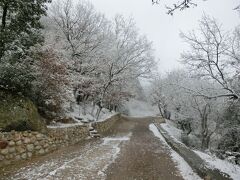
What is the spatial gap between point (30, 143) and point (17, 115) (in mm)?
1180

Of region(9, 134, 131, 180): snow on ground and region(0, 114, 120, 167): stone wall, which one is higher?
region(0, 114, 120, 167): stone wall

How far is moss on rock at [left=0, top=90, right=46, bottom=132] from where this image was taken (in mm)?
9352

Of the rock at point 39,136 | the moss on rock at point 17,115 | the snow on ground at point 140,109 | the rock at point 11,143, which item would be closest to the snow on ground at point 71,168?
the rock at point 11,143

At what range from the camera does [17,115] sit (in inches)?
390

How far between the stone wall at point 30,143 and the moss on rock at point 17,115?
0.83ft

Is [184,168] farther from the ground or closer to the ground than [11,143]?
closer to the ground

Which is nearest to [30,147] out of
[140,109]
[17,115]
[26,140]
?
[26,140]

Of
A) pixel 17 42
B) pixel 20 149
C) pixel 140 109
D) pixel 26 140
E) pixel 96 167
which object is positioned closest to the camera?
pixel 96 167

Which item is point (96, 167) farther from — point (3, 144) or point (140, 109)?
point (140, 109)

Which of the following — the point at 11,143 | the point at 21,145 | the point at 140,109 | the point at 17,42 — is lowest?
the point at 21,145

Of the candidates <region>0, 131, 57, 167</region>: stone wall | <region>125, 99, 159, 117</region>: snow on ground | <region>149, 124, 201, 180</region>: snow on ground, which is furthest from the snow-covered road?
<region>125, 99, 159, 117</region>: snow on ground

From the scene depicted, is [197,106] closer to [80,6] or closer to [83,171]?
[80,6]

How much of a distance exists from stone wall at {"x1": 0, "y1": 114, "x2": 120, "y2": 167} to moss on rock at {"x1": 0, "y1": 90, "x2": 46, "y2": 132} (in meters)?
0.25

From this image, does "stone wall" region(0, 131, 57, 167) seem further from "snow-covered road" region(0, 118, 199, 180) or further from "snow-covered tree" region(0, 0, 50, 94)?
"snow-covered tree" region(0, 0, 50, 94)
